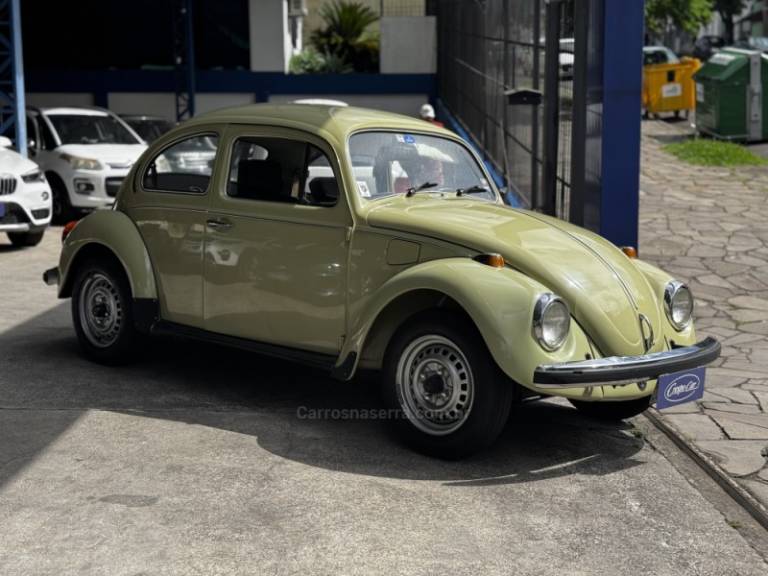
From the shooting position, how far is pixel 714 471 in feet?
19.0

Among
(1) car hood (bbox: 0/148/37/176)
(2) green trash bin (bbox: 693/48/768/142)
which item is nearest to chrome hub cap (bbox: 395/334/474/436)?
(1) car hood (bbox: 0/148/37/176)

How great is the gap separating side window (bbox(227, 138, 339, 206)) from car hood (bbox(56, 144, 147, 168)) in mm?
9224

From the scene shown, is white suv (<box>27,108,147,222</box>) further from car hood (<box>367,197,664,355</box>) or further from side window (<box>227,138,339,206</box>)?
car hood (<box>367,197,664,355</box>)

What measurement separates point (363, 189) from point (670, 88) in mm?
22588

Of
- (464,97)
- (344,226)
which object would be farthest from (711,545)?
(464,97)

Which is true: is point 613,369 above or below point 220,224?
below

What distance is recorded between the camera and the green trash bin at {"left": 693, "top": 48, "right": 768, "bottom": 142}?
70.9 feet

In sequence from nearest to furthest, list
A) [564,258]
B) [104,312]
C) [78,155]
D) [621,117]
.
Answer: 1. [564,258]
2. [104,312]
3. [621,117]
4. [78,155]

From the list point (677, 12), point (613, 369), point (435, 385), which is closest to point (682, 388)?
point (613, 369)

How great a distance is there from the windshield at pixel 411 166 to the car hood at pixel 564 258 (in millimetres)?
185

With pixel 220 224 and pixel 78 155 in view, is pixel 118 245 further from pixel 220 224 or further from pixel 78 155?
pixel 78 155

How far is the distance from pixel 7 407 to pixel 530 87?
6769 mm

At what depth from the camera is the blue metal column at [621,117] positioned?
912 centimetres

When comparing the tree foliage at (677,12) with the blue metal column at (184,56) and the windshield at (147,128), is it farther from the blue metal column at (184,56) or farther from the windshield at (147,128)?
the windshield at (147,128)
